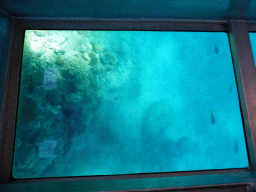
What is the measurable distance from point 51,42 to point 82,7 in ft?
7.23

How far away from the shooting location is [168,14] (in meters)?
1.97

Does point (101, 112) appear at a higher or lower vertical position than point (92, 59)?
lower

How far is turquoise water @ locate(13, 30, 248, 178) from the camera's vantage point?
272 cm

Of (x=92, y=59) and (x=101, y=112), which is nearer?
(x=92, y=59)

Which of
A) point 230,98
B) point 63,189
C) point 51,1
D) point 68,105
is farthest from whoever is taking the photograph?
point 230,98

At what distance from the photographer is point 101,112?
250 inches

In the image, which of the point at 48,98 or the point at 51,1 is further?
the point at 48,98

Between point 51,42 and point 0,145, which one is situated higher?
point 51,42

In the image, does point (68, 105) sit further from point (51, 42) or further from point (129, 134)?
point (129, 134)

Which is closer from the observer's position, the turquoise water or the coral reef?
the turquoise water

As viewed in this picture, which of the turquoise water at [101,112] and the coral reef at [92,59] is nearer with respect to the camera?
the turquoise water at [101,112]

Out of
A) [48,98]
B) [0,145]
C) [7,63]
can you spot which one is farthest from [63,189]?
[48,98]

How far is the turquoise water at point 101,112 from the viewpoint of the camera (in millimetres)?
2717

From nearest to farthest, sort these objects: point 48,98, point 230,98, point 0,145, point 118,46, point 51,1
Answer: point 0,145 → point 51,1 → point 48,98 → point 118,46 → point 230,98
